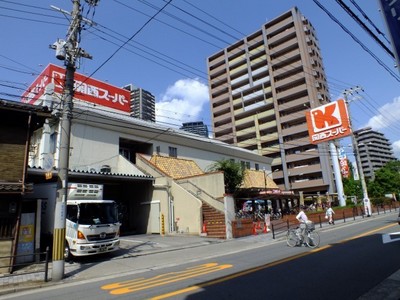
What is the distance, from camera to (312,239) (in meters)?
13.5

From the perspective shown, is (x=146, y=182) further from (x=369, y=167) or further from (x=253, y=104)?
(x=369, y=167)

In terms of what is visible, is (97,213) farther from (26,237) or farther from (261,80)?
(261,80)

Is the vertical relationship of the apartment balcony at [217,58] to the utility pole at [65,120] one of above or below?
above

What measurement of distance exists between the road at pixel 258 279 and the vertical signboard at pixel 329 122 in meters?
28.5

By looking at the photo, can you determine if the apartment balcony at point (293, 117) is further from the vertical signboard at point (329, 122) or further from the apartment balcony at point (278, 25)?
the vertical signboard at point (329, 122)

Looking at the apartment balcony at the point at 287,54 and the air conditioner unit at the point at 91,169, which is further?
the apartment balcony at the point at 287,54

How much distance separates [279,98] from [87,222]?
220ft

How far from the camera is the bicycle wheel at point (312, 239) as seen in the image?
1344 cm

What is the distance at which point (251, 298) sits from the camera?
6.34 metres

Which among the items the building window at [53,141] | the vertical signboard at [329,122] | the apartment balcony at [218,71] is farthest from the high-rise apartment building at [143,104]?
the apartment balcony at [218,71]

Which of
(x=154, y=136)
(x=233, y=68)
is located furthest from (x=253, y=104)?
(x=154, y=136)

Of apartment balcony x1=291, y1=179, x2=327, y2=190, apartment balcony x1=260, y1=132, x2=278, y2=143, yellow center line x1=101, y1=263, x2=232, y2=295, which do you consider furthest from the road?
apartment balcony x1=260, y1=132, x2=278, y2=143

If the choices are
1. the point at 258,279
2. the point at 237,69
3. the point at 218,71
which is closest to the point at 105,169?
the point at 258,279

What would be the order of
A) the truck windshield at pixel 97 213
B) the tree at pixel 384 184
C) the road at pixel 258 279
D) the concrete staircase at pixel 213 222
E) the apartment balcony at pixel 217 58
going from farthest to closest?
1. the apartment balcony at pixel 217 58
2. the tree at pixel 384 184
3. the concrete staircase at pixel 213 222
4. the truck windshield at pixel 97 213
5. the road at pixel 258 279
